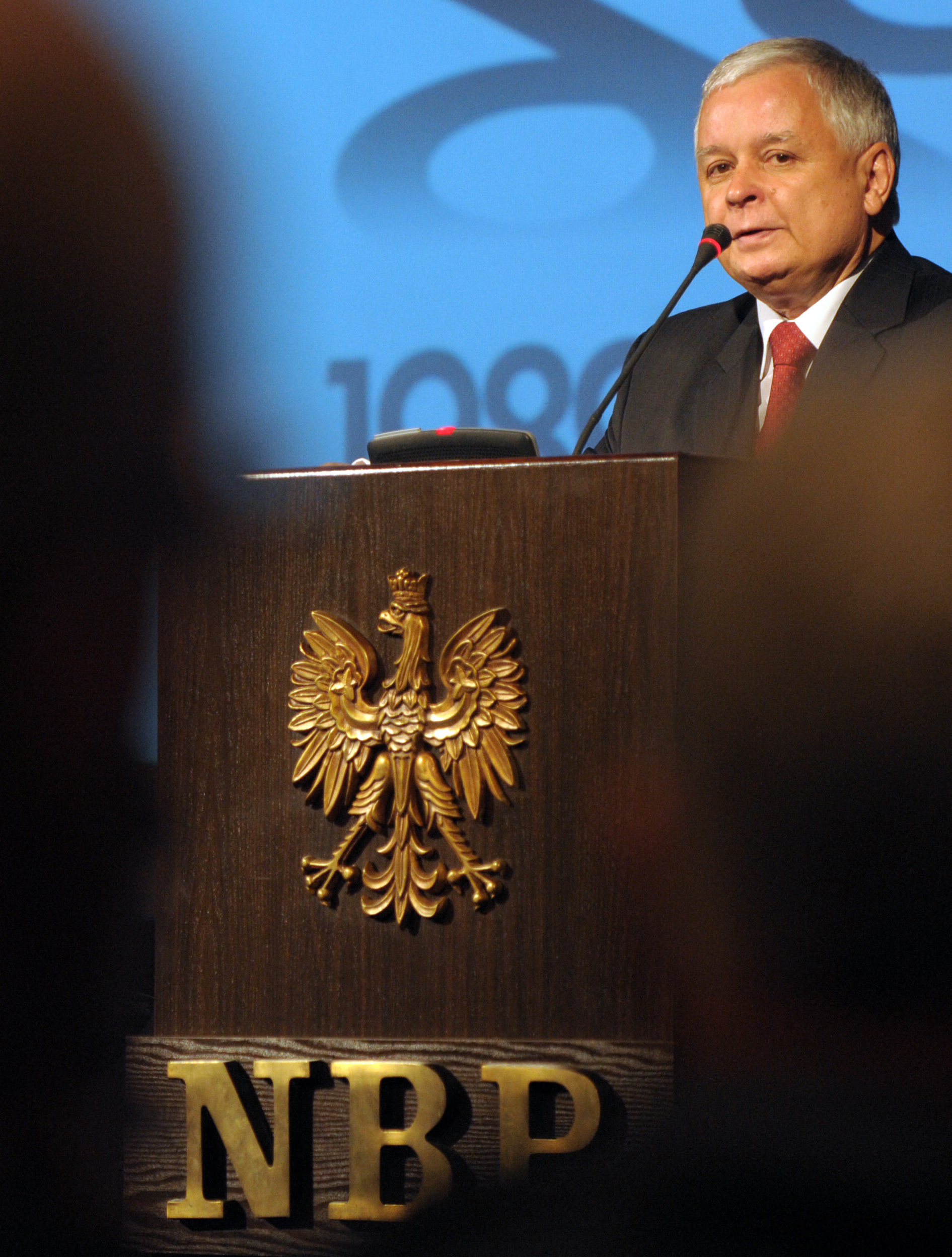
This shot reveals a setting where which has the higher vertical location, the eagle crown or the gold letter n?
the eagle crown

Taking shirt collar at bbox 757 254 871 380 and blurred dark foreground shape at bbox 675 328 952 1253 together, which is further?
shirt collar at bbox 757 254 871 380

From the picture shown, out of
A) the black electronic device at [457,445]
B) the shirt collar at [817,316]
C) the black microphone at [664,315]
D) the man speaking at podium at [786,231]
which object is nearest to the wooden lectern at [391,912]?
the black electronic device at [457,445]

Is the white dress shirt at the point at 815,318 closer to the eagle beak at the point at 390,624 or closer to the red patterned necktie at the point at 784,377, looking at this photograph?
the red patterned necktie at the point at 784,377

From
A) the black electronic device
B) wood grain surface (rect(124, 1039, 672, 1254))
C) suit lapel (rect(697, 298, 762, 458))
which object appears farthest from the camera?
suit lapel (rect(697, 298, 762, 458))

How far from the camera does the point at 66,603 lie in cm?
164

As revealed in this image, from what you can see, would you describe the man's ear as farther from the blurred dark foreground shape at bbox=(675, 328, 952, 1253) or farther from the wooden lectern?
the wooden lectern

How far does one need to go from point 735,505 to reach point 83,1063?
839 millimetres

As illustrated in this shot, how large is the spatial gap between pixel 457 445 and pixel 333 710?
0.27 metres

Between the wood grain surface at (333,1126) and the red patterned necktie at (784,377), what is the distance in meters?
0.76

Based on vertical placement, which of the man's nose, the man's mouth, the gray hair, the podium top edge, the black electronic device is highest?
the gray hair

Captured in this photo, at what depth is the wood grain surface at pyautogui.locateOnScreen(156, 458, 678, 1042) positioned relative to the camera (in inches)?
46.9

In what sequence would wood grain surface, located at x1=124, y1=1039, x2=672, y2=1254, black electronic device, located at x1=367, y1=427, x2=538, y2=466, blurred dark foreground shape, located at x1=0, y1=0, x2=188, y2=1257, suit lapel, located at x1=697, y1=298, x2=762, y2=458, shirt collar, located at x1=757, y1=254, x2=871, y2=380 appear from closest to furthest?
wood grain surface, located at x1=124, y1=1039, x2=672, y2=1254
black electronic device, located at x1=367, y1=427, x2=538, y2=466
blurred dark foreground shape, located at x1=0, y1=0, x2=188, y2=1257
suit lapel, located at x1=697, y1=298, x2=762, y2=458
shirt collar, located at x1=757, y1=254, x2=871, y2=380

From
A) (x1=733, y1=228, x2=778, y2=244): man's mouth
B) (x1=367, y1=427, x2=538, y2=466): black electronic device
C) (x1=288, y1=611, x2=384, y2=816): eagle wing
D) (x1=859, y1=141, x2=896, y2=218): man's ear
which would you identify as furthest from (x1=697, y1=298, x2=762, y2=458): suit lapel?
(x1=288, y1=611, x2=384, y2=816): eagle wing

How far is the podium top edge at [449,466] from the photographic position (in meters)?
1.20
